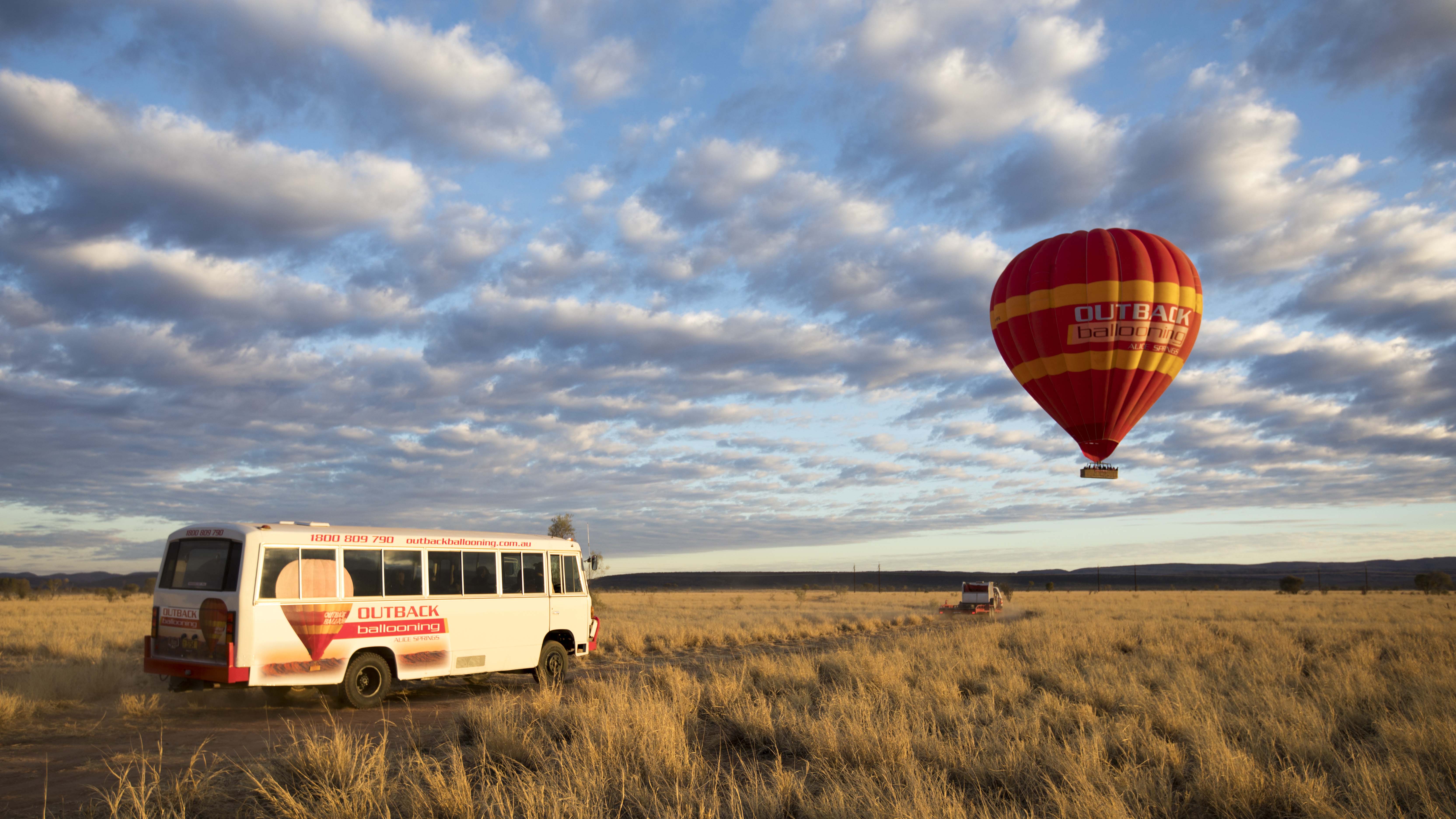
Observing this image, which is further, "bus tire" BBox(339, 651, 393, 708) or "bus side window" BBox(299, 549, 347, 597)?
"bus tire" BBox(339, 651, 393, 708)

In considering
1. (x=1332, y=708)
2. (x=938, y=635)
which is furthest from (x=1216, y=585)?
(x=1332, y=708)

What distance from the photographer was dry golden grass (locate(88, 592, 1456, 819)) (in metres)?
6.75

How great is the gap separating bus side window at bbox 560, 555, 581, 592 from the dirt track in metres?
1.75

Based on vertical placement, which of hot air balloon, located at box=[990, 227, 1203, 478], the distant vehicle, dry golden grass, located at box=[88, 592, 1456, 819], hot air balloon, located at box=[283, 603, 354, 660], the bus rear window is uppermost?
hot air balloon, located at box=[990, 227, 1203, 478]

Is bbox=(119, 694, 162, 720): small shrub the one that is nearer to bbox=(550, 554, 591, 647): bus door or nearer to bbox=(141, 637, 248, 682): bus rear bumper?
bbox=(141, 637, 248, 682): bus rear bumper

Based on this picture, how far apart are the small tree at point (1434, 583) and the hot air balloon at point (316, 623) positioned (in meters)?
91.1

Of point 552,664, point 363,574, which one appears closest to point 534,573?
point 552,664

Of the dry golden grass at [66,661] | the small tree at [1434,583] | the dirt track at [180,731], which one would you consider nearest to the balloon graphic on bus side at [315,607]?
the dirt track at [180,731]

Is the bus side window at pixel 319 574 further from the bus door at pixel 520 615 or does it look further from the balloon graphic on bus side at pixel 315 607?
the bus door at pixel 520 615

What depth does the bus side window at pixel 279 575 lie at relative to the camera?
1168 centimetres

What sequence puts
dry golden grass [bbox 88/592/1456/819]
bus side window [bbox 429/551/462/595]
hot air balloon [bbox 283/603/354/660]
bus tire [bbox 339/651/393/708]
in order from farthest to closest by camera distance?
bus side window [bbox 429/551/462/595] → bus tire [bbox 339/651/393/708] → hot air balloon [bbox 283/603/354/660] → dry golden grass [bbox 88/592/1456/819]

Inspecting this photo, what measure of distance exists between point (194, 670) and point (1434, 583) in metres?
97.2

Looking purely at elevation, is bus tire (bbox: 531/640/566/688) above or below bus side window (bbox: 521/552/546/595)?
below

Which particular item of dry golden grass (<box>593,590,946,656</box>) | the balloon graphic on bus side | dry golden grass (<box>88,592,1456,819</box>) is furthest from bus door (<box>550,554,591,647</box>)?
dry golden grass (<box>593,590,946,656</box>)
